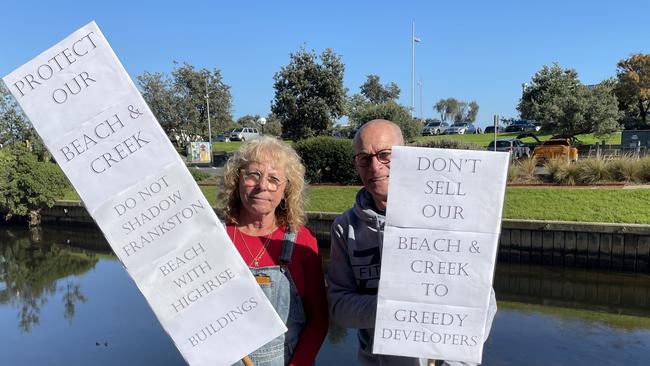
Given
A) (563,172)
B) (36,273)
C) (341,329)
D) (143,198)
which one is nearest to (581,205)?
(563,172)

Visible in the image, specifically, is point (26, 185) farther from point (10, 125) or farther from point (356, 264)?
point (356, 264)

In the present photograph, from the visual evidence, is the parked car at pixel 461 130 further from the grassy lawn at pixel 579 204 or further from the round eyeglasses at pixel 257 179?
the round eyeglasses at pixel 257 179

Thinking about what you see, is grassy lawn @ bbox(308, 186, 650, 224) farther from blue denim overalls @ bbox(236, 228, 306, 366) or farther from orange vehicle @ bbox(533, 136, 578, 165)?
blue denim overalls @ bbox(236, 228, 306, 366)

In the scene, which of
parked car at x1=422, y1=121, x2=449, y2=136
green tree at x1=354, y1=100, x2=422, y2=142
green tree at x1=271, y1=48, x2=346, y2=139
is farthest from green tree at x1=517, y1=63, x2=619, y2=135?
parked car at x1=422, y1=121, x2=449, y2=136

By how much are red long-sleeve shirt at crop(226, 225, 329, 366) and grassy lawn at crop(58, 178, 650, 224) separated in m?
7.78

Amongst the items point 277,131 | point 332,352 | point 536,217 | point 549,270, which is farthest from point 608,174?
point 277,131

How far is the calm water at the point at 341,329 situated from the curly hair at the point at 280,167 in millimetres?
4043

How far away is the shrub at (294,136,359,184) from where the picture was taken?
1480cm

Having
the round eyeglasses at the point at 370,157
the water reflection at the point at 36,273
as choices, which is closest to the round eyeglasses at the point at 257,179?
the round eyeglasses at the point at 370,157

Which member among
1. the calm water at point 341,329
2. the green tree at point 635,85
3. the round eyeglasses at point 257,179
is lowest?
the calm water at point 341,329

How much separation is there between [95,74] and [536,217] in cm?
993

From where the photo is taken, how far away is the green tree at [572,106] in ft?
74.6

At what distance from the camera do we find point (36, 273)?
10469mm

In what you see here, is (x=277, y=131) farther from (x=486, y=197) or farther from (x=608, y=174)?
(x=486, y=197)
